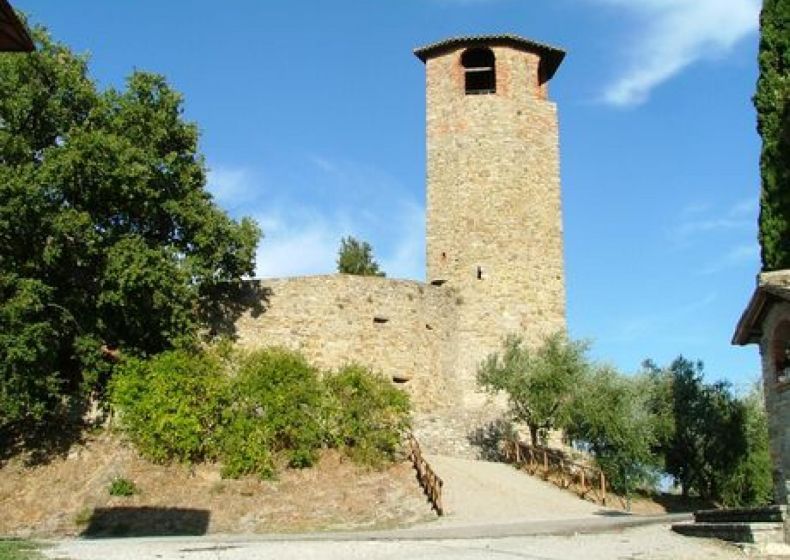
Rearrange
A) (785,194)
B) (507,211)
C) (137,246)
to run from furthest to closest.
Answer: (507,211)
(137,246)
(785,194)

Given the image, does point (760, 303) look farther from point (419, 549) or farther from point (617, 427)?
point (617, 427)

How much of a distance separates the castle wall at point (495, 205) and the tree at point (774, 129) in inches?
477

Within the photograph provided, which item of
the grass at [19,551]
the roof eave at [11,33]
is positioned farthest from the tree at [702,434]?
the roof eave at [11,33]

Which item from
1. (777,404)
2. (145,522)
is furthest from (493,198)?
(777,404)

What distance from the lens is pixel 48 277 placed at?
21.0 metres

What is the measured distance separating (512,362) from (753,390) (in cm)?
685

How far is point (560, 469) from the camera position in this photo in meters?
23.4

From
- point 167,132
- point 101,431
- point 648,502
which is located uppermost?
point 167,132

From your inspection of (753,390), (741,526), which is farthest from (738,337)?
(753,390)

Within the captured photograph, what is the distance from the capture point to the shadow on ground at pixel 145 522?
16.1 meters

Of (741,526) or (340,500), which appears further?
(340,500)

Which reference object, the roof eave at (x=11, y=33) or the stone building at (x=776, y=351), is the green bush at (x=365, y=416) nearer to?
the stone building at (x=776, y=351)

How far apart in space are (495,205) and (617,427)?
9.55m

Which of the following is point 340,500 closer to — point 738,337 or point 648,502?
point 738,337
